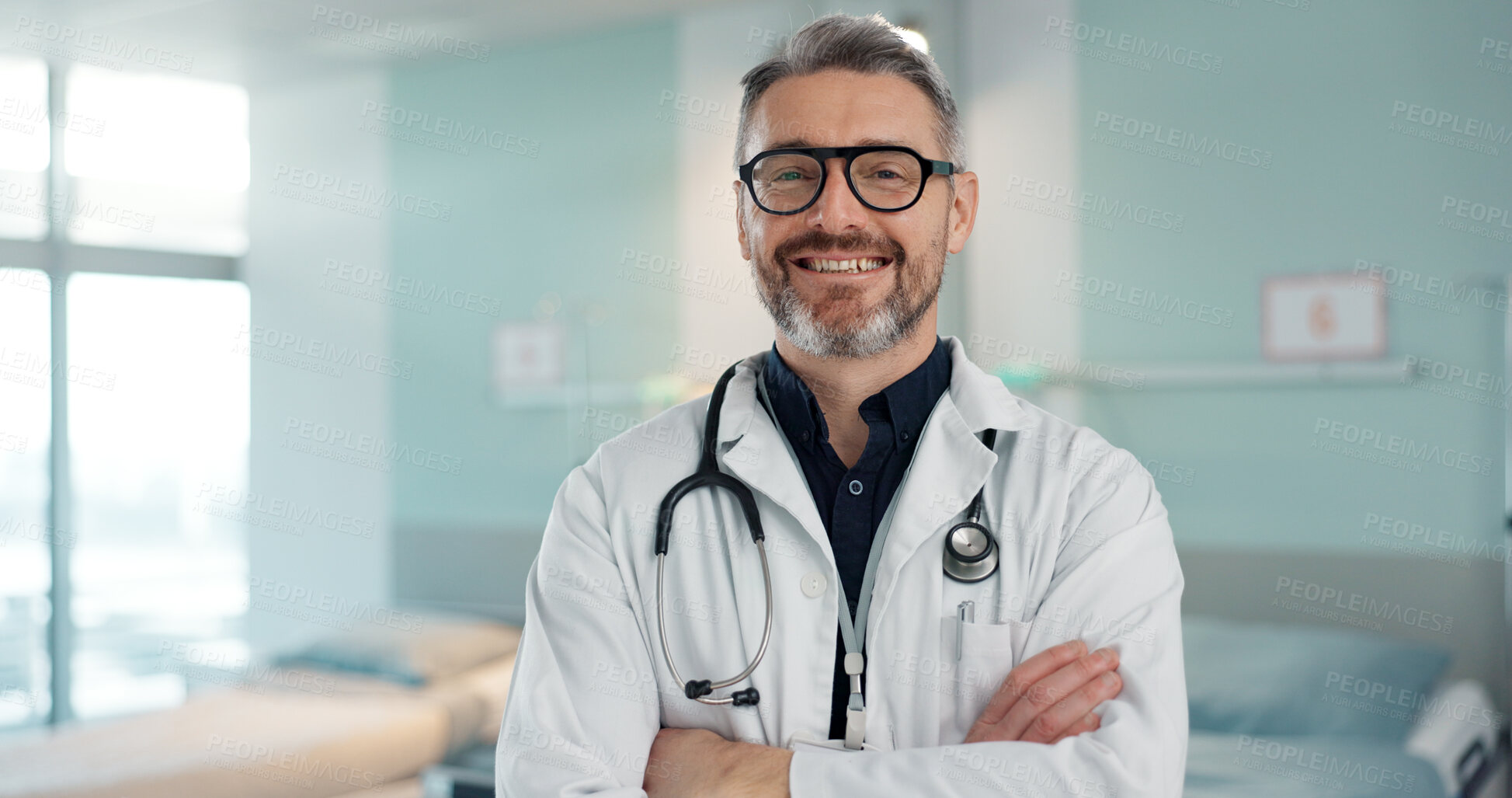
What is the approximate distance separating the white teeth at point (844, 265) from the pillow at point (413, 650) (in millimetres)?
2677

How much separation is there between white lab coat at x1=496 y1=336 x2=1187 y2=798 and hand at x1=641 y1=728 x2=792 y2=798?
1 cm

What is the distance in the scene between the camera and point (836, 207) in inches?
47.8

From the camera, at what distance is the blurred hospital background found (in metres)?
2.72

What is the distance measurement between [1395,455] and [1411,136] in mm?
826

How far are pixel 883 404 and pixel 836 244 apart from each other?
23 cm

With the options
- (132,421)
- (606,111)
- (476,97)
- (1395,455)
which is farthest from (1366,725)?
(132,421)

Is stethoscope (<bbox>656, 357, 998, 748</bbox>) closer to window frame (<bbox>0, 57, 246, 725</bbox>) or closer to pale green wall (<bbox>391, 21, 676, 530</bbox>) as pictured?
pale green wall (<bbox>391, 21, 676, 530</bbox>)

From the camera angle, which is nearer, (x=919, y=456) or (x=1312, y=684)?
(x=919, y=456)

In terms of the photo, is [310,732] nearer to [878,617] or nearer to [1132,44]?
[878,617]

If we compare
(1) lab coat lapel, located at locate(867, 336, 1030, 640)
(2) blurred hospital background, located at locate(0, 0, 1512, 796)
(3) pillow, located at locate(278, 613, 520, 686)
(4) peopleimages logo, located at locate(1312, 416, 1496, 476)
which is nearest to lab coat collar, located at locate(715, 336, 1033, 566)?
(1) lab coat lapel, located at locate(867, 336, 1030, 640)

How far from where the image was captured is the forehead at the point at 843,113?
1.24 metres

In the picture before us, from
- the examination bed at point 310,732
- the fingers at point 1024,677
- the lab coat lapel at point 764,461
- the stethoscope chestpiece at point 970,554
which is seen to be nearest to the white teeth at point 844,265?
the lab coat lapel at point 764,461

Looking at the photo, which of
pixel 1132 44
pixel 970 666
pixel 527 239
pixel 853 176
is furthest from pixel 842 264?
pixel 527 239

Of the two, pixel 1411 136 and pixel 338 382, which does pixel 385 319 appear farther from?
pixel 1411 136
